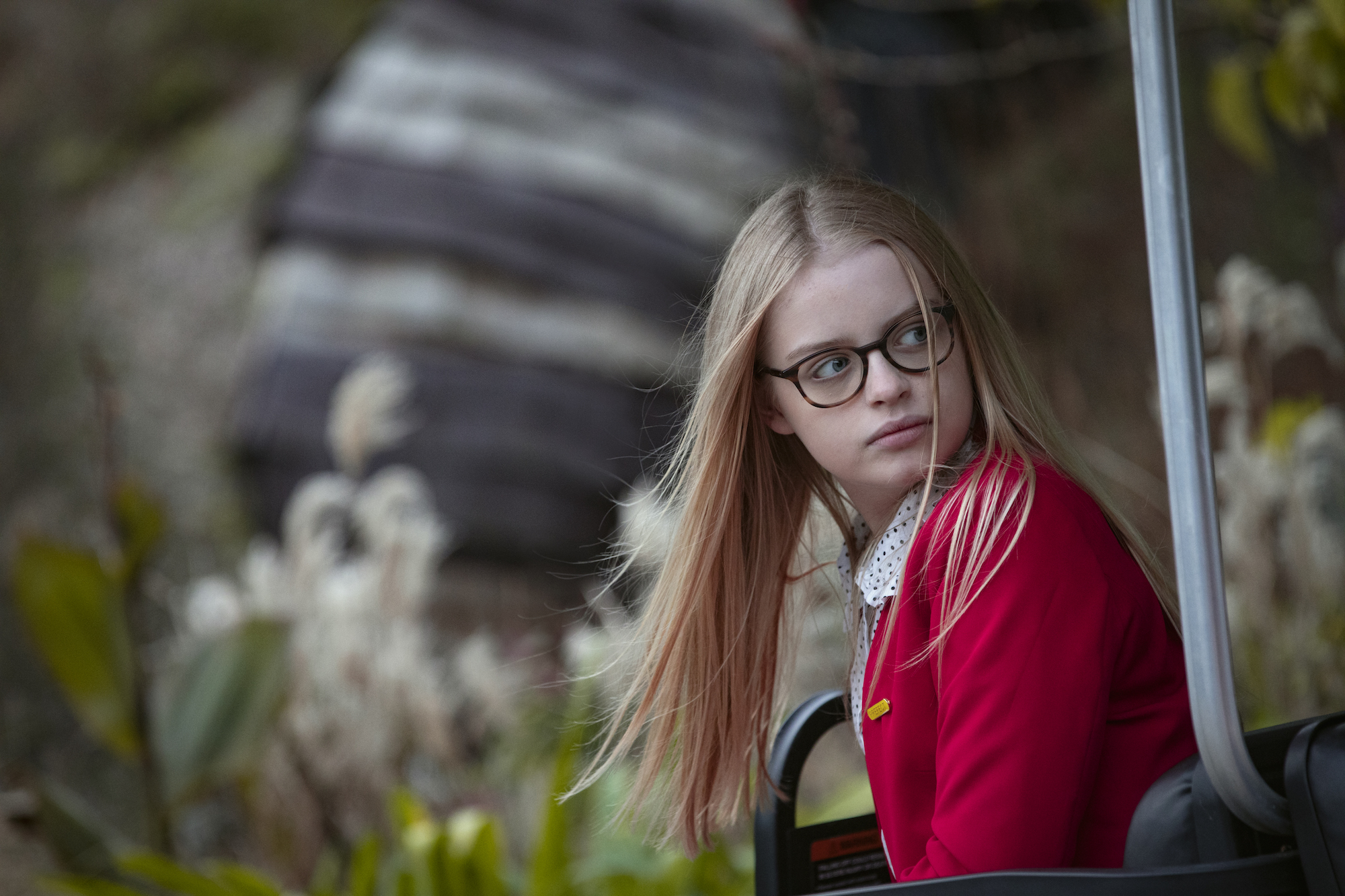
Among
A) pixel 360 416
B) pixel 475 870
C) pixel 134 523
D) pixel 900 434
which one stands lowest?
pixel 475 870

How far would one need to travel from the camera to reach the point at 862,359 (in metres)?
0.92

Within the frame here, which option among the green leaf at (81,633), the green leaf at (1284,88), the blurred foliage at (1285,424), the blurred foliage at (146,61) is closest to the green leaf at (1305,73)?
the green leaf at (1284,88)

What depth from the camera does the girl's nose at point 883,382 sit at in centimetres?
90

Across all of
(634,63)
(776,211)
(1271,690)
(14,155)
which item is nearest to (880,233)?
(776,211)

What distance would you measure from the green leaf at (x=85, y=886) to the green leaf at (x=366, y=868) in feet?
1.30

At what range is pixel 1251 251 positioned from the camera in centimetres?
391

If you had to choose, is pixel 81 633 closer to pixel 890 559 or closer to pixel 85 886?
pixel 85 886

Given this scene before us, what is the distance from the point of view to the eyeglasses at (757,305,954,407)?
0.92 meters

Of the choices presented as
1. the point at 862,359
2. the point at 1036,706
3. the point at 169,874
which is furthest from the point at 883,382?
the point at 169,874

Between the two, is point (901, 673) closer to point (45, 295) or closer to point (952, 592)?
point (952, 592)

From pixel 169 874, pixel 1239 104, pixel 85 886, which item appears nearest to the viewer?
pixel 1239 104

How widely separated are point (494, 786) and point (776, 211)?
7.57 ft

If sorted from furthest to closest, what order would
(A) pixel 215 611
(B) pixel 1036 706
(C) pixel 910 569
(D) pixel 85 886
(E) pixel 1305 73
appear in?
(A) pixel 215 611, (D) pixel 85 886, (E) pixel 1305 73, (C) pixel 910 569, (B) pixel 1036 706

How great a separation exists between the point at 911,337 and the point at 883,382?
0.18ft
